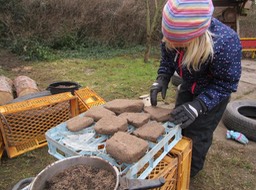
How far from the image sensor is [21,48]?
8.19m

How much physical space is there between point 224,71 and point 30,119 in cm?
216

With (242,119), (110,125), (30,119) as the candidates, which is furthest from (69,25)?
(110,125)

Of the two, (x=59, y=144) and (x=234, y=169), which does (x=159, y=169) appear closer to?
(x=59, y=144)

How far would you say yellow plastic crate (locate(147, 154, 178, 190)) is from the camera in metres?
1.58

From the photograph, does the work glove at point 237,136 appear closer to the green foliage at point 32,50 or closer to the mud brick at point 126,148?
the mud brick at point 126,148

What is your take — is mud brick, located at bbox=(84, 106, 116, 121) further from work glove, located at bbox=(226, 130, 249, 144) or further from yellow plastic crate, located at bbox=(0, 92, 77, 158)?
work glove, located at bbox=(226, 130, 249, 144)

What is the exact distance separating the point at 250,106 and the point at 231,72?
7.64ft

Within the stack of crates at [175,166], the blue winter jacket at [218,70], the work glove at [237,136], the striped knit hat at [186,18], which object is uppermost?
the striped knit hat at [186,18]

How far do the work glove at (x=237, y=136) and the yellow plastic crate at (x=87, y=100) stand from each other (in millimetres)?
1693

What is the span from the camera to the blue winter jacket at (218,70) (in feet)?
5.61

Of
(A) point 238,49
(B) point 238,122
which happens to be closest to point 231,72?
(A) point 238,49

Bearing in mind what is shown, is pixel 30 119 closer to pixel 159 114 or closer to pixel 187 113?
pixel 159 114

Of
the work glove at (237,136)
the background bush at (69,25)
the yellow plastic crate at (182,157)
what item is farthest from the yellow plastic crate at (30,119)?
the background bush at (69,25)

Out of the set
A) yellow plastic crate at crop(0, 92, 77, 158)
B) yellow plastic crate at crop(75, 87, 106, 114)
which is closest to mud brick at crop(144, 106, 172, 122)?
yellow plastic crate at crop(75, 87, 106, 114)
